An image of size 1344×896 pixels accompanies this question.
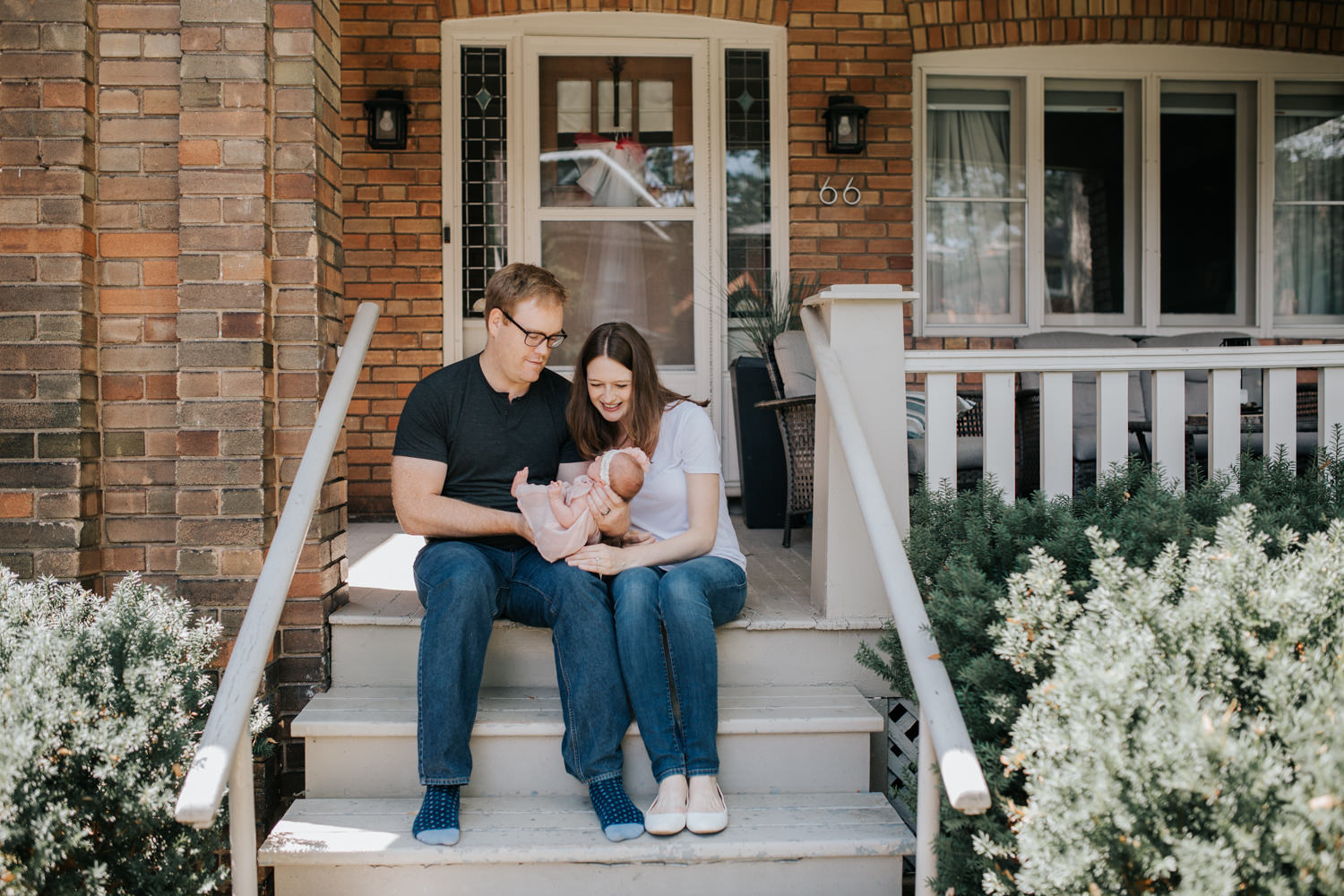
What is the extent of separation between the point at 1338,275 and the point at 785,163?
3.27m

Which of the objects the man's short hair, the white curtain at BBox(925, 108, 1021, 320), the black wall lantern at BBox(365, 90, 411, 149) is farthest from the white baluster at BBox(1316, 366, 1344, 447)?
the black wall lantern at BBox(365, 90, 411, 149)

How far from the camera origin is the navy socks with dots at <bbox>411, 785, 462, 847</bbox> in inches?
80.6

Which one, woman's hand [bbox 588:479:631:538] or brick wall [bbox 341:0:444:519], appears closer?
woman's hand [bbox 588:479:631:538]

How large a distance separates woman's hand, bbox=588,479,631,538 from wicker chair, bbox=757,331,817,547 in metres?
1.39

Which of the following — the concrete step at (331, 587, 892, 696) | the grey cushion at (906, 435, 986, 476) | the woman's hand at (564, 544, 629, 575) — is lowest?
the concrete step at (331, 587, 892, 696)

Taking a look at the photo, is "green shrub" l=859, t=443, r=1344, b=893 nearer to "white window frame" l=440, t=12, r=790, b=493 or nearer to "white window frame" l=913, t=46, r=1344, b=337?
"white window frame" l=440, t=12, r=790, b=493

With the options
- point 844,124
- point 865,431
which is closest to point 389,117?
point 844,124

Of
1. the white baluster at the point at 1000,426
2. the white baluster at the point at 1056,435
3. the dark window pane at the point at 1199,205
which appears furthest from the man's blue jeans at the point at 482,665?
the dark window pane at the point at 1199,205

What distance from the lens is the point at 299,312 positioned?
8.47 ft

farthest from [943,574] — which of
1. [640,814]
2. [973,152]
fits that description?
[973,152]

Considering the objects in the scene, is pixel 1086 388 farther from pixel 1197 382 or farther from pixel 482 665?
pixel 482 665

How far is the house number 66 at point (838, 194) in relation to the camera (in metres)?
4.90

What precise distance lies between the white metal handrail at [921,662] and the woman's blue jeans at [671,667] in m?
0.46

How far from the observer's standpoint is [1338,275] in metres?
5.40
